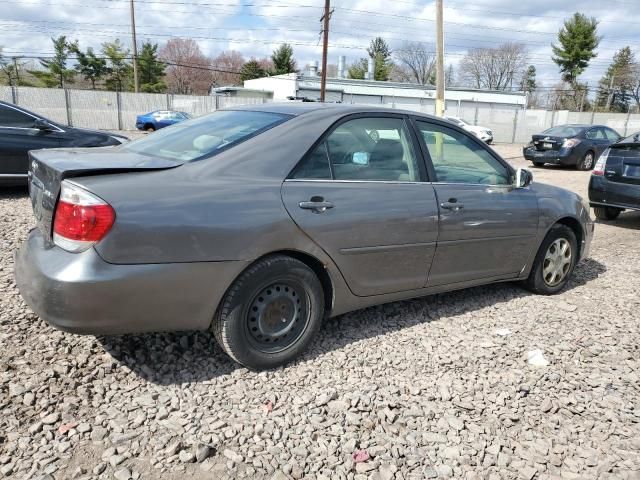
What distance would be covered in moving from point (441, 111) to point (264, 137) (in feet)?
45.5

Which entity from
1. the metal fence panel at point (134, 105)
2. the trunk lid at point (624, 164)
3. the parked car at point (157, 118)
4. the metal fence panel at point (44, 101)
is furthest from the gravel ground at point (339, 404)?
the metal fence panel at point (134, 105)

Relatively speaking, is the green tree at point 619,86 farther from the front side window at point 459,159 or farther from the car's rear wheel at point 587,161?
the front side window at point 459,159

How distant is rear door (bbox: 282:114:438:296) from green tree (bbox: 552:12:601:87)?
62.6m

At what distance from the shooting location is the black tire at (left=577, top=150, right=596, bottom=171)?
650 inches

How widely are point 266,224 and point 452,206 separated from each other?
4.96 ft

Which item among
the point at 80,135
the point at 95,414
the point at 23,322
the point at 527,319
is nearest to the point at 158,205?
the point at 95,414

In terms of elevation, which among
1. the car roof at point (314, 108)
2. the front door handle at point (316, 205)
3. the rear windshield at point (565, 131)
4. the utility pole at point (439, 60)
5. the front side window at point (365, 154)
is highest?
the utility pole at point (439, 60)

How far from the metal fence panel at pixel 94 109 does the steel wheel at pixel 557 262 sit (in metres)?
27.2

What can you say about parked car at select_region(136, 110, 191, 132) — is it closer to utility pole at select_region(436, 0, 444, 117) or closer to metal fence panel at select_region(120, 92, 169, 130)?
metal fence panel at select_region(120, 92, 169, 130)

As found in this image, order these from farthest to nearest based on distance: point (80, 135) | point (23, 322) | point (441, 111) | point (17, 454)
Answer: point (441, 111), point (80, 135), point (23, 322), point (17, 454)

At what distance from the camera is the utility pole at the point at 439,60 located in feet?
51.9

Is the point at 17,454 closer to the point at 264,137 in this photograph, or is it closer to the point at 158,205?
the point at 158,205

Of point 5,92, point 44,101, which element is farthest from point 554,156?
point 5,92

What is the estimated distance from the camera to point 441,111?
1595 cm
